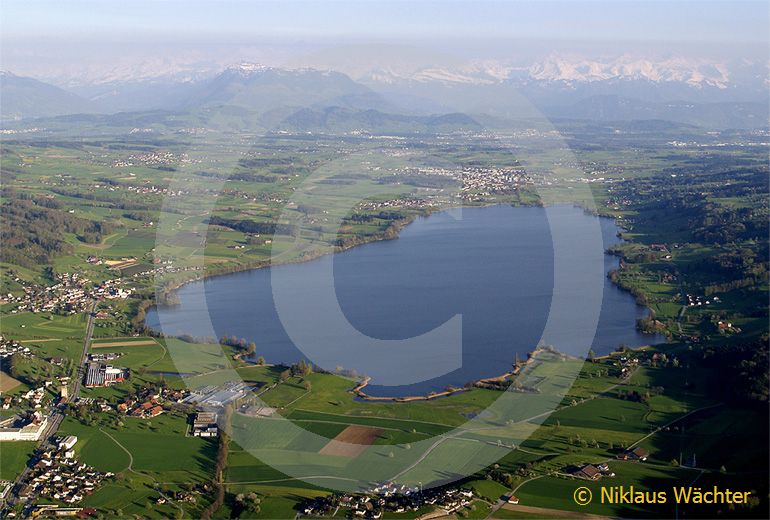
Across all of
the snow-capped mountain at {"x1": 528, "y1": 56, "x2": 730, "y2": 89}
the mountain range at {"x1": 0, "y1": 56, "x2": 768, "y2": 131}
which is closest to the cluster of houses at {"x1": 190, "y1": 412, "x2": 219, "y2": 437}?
the mountain range at {"x1": 0, "y1": 56, "x2": 768, "y2": 131}

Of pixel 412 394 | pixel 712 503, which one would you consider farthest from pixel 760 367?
pixel 412 394

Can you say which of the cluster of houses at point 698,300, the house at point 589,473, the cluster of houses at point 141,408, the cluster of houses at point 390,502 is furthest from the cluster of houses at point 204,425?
the cluster of houses at point 698,300

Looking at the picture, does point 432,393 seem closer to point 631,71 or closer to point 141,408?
point 141,408

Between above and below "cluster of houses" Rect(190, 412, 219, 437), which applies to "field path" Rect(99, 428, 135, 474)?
below

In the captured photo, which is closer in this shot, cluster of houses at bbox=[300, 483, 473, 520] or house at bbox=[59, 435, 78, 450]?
cluster of houses at bbox=[300, 483, 473, 520]

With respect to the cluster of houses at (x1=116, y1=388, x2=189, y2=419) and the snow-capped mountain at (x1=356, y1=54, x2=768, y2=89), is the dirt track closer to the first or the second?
the cluster of houses at (x1=116, y1=388, x2=189, y2=419)

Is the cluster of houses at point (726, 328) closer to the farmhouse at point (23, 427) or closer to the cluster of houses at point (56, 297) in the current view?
the farmhouse at point (23, 427)
